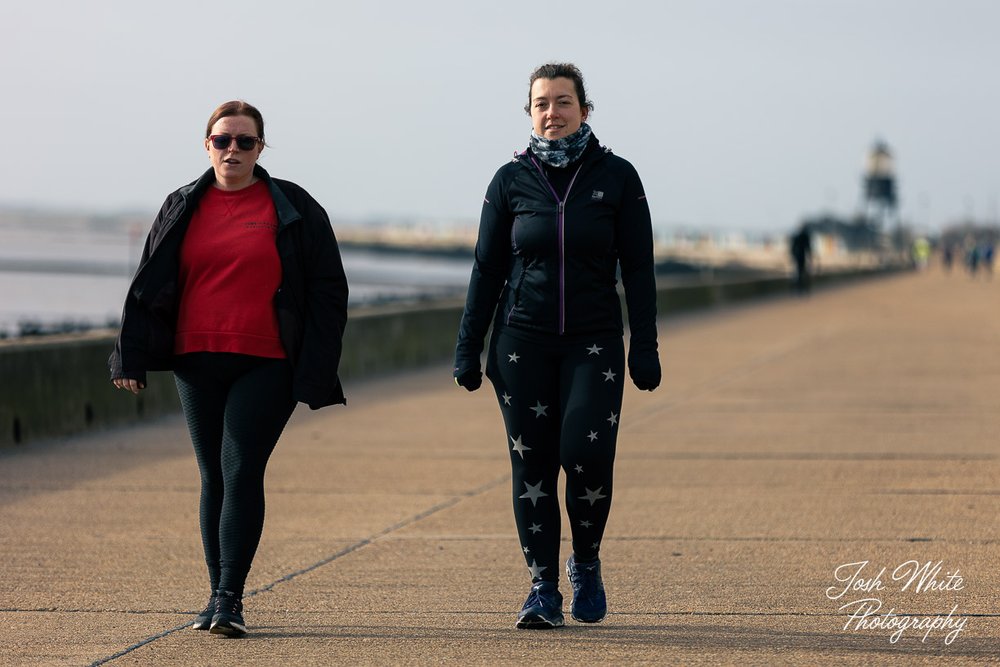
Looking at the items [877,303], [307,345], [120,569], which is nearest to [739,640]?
[307,345]

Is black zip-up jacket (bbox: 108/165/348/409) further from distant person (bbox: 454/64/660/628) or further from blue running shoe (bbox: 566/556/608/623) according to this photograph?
blue running shoe (bbox: 566/556/608/623)

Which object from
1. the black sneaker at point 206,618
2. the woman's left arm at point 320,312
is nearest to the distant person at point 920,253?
the woman's left arm at point 320,312

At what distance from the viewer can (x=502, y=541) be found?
7.94m

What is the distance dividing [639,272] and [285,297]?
1.14 metres

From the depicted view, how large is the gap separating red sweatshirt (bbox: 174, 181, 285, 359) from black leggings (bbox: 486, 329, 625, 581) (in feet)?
2.46

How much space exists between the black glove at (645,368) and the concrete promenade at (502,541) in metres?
0.82

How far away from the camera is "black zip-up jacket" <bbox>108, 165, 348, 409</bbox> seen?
5.65m

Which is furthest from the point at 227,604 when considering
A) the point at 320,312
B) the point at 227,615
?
the point at 320,312

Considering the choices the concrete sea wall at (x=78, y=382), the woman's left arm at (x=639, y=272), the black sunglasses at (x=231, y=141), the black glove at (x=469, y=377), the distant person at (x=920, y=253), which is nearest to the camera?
the black sunglasses at (x=231, y=141)

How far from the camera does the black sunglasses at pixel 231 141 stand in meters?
5.64

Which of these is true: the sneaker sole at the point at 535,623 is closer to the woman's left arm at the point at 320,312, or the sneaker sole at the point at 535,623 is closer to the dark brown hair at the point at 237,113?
the woman's left arm at the point at 320,312

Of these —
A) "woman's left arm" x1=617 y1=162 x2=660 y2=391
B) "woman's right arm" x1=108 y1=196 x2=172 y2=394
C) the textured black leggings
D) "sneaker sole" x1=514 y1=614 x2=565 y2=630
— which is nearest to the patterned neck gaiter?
"woman's left arm" x1=617 y1=162 x2=660 y2=391

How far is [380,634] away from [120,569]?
1.81 meters

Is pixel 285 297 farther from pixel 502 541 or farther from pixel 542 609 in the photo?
pixel 502 541
